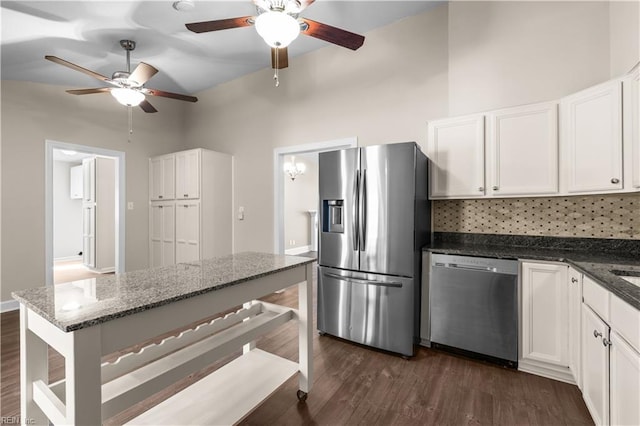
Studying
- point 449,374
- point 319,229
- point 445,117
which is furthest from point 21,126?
point 449,374

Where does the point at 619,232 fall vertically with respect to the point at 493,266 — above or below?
above

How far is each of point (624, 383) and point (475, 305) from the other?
1.07m

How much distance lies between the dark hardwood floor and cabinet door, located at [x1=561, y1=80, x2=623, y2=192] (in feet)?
→ 4.78

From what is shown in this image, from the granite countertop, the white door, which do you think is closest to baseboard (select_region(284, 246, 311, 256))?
the white door

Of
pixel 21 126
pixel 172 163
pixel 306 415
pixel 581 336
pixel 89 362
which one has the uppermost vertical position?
pixel 21 126

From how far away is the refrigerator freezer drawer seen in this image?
2.47 m

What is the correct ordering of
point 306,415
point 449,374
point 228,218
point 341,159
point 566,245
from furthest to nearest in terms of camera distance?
point 228,218, point 341,159, point 566,245, point 449,374, point 306,415

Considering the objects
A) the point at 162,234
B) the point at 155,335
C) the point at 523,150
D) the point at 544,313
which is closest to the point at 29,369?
the point at 155,335

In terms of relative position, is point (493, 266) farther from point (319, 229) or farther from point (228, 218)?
point (228, 218)

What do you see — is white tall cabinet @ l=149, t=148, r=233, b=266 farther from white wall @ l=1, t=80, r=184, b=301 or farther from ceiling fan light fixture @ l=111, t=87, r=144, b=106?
ceiling fan light fixture @ l=111, t=87, r=144, b=106

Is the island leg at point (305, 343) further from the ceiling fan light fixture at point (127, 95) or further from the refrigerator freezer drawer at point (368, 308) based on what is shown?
the ceiling fan light fixture at point (127, 95)

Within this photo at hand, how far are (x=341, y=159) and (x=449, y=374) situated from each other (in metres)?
1.96

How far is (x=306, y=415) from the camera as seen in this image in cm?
180

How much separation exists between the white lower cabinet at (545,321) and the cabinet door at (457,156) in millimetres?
795
